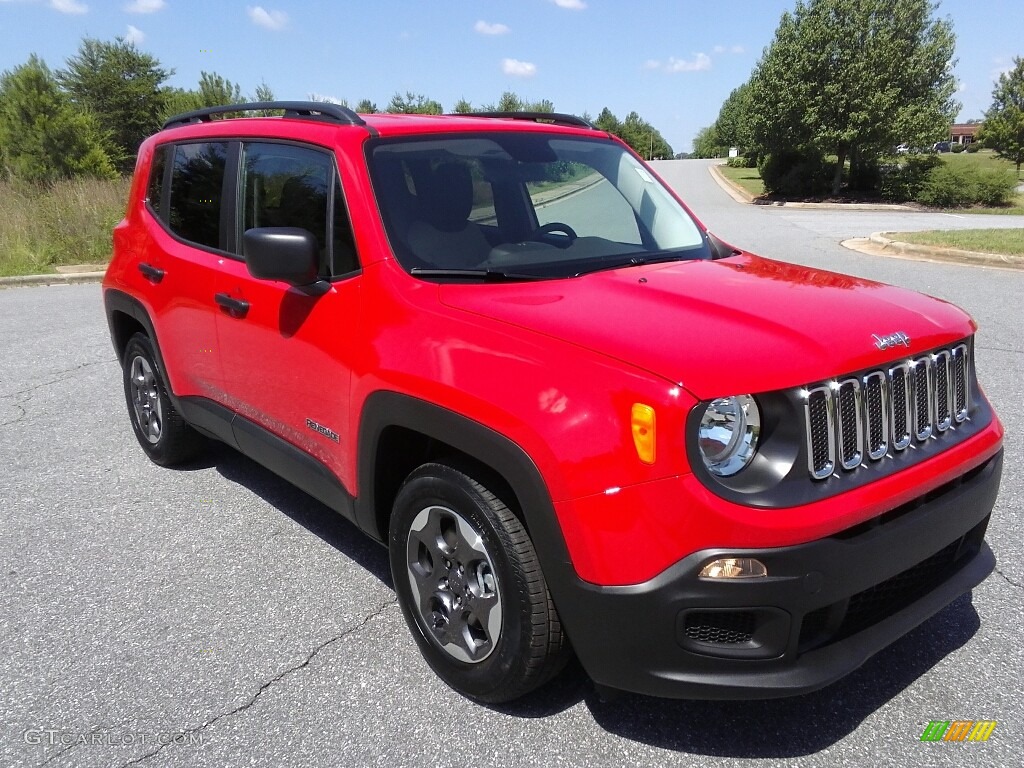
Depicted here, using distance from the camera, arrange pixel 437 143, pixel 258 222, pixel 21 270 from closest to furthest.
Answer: pixel 437 143, pixel 258 222, pixel 21 270

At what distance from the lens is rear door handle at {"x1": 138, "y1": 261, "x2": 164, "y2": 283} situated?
431cm

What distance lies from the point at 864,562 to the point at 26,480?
15.1 feet

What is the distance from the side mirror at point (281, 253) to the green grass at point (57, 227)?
42.2 feet

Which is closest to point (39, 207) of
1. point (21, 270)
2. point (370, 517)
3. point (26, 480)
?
point (21, 270)

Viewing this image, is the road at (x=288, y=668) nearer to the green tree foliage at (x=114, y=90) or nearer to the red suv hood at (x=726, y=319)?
the red suv hood at (x=726, y=319)

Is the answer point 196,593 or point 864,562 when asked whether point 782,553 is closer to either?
point 864,562

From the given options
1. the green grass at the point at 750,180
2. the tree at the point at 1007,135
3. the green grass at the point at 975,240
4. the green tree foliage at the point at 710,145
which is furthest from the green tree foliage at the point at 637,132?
the green grass at the point at 975,240

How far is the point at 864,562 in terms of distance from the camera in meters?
2.22

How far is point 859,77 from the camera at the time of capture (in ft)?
96.6

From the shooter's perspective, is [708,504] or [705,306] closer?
[708,504]

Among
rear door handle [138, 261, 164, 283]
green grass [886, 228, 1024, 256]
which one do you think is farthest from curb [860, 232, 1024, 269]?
rear door handle [138, 261, 164, 283]

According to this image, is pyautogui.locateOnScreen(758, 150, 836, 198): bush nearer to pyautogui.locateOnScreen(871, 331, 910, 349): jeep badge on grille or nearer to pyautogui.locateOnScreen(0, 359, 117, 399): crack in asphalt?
pyautogui.locateOnScreen(0, 359, 117, 399): crack in asphalt

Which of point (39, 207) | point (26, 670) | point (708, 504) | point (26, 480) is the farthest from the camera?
point (39, 207)

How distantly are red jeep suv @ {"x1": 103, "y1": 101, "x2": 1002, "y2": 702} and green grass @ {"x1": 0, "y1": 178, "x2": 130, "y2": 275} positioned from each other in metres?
12.6
